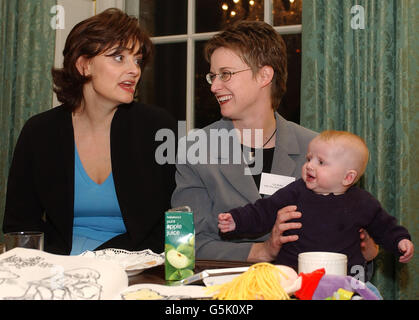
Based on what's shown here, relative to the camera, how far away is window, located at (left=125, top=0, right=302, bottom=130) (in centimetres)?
332

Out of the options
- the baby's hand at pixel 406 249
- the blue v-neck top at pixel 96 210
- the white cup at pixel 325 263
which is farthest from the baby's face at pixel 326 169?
the blue v-neck top at pixel 96 210

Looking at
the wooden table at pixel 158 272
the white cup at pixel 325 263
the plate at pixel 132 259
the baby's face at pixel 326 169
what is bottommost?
the wooden table at pixel 158 272

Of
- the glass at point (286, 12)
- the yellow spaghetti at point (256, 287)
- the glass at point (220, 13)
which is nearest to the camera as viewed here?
the yellow spaghetti at point (256, 287)

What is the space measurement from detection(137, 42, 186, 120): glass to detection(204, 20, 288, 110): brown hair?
1.79 metres

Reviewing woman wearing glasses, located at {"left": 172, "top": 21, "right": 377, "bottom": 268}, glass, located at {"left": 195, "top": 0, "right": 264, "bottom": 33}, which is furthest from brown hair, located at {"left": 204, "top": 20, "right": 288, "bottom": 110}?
glass, located at {"left": 195, "top": 0, "right": 264, "bottom": 33}

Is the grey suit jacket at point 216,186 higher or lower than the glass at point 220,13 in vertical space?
lower

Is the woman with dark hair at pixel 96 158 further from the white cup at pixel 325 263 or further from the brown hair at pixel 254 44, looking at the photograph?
the white cup at pixel 325 263

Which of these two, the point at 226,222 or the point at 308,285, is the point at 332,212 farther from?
the point at 308,285

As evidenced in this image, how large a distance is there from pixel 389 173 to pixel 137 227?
4.98 ft

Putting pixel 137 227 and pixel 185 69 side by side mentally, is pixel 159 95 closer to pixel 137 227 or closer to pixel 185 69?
pixel 185 69

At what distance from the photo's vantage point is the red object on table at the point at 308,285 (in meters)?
0.86

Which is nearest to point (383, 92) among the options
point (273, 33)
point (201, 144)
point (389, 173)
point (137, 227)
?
point (389, 173)

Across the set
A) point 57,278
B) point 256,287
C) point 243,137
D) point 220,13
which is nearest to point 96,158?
point 243,137

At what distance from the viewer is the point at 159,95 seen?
396cm
